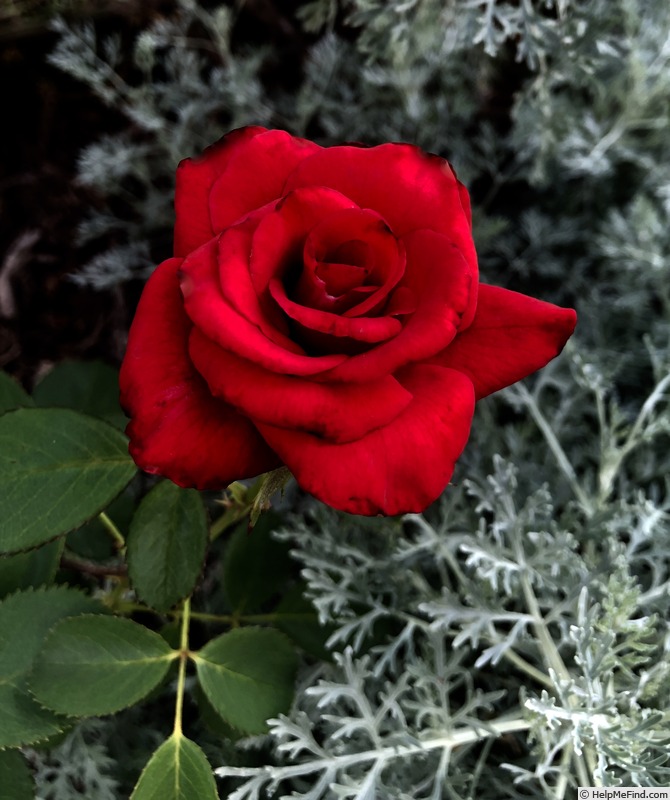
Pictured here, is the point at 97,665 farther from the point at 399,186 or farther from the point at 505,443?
the point at 505,443

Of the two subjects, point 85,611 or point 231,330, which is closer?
point 231,330

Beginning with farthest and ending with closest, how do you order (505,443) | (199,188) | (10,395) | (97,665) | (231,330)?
(505,443), (10,395), (97,665), (199,188), (231,330)

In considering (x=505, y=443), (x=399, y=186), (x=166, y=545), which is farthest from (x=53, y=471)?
(x=505, y=443)

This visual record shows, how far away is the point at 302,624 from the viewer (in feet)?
2.94

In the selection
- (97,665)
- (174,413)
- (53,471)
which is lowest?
(97,665)

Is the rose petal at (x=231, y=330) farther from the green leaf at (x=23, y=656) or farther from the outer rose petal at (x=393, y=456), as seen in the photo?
the green leaf at (x=23, y=656)

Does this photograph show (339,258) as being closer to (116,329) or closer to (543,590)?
(543,590)

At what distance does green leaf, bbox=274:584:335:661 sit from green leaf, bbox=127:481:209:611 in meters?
0.24

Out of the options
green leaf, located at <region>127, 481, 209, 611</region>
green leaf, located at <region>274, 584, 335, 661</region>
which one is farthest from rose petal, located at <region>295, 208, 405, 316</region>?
green leaf, located at <region>274, 584, 335, 661</region>

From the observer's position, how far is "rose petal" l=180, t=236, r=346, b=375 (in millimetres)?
444

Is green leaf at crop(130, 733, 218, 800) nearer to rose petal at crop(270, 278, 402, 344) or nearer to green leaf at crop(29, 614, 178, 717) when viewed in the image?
green leaf at crop(29, 614, 178, 717)

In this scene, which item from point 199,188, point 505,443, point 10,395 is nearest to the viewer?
point 199,188

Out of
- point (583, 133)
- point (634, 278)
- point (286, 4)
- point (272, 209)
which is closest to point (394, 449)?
point (272, 209)

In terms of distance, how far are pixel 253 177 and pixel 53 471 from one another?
31cm
